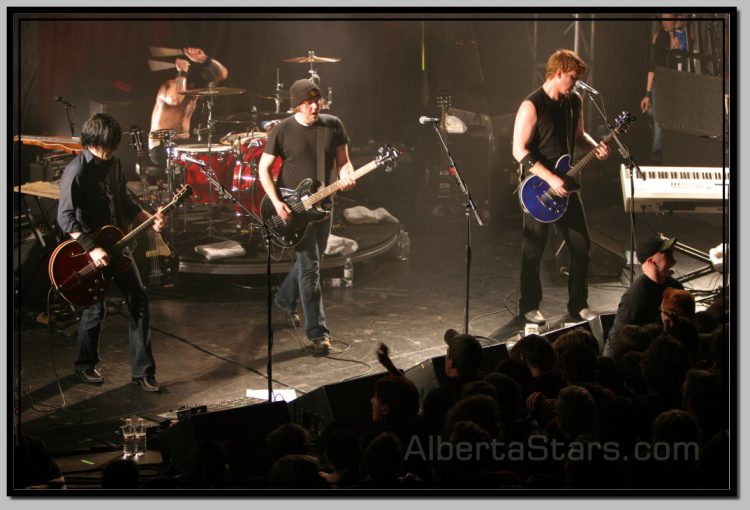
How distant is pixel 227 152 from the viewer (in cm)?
937

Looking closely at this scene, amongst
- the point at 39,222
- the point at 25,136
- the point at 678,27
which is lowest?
the point at 39,222

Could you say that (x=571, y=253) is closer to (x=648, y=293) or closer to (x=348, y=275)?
(x=648, y=293)

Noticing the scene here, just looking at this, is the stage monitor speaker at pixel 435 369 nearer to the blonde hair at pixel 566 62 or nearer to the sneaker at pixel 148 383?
the sneaker at pixel 148 383

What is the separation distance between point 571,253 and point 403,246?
5.95ft

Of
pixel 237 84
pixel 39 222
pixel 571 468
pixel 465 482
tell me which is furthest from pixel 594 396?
pixel 39 222

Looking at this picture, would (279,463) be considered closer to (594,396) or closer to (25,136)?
(594,396)

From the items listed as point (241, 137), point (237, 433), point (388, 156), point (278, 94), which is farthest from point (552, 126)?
point (237, 433)

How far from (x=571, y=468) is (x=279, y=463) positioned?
58.9 inches

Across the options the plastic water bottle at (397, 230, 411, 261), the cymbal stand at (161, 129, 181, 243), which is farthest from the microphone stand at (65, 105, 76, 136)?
the plastic water bottle at (397, 230, 411, 261)

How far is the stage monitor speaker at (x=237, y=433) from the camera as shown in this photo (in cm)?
627

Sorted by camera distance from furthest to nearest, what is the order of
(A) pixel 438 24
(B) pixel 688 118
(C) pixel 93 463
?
(A) pixel 438 24 < (B) pixel 688 118 < (C) pixel 93 463

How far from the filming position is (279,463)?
556cm

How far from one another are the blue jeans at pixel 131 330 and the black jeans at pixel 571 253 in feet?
10.1

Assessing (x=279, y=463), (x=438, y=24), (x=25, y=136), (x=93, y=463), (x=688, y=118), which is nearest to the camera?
(x=279, y=463)
